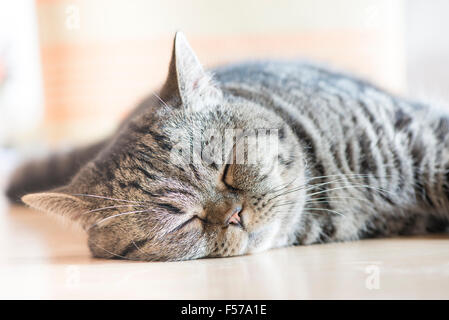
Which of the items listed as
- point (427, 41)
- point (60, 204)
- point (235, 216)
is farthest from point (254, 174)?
point (427, 41)

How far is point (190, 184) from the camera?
1.14 meters

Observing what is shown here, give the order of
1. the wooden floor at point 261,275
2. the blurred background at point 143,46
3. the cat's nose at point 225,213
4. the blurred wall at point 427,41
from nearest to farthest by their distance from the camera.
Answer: the wooden floor at point 261,275 < the cat's nose at point 225,213 < the blurred wall at point 427,41 < the blurred background at point 143,46

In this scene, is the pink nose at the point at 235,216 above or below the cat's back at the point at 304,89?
below

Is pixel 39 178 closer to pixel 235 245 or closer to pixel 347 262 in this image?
pixel 235 245

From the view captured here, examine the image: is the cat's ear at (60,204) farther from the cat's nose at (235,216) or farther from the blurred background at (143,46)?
the blurred background at (143,46)

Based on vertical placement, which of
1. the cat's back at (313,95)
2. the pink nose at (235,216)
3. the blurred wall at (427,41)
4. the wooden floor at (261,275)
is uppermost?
the blurred wall at (427,41)

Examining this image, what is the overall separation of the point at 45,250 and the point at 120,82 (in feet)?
7.31

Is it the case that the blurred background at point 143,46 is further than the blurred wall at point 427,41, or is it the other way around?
the blurred background at point 143,46

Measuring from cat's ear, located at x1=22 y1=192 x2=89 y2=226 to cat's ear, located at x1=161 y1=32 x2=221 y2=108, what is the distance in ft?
1.32

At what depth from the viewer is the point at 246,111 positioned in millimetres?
1320

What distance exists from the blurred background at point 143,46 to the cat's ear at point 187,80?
1608 mm

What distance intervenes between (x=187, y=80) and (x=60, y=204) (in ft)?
1.69

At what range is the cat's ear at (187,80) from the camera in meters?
1.23

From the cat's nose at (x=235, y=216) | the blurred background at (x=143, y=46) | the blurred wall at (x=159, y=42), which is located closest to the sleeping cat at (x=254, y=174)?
the cat's nose at (x=235, y=216)
